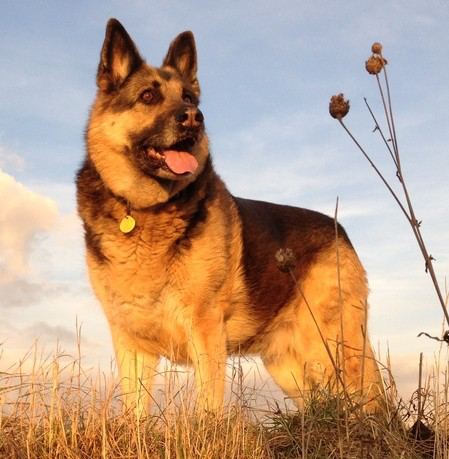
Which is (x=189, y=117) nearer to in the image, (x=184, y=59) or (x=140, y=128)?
(x=140, y=128)

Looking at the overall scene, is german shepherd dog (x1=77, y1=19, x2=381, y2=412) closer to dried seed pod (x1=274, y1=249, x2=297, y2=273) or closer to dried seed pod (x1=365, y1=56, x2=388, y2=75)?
dried seed pod (x1=274, y1=249, x2=297, y2=273)

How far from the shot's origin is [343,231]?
773 cm

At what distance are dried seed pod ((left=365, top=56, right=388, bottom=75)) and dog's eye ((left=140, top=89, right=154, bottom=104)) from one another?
325 centimetres

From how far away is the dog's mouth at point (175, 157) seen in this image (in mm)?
5855

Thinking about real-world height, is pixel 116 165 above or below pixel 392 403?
above

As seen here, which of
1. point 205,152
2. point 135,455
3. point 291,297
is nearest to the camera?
point 135,455

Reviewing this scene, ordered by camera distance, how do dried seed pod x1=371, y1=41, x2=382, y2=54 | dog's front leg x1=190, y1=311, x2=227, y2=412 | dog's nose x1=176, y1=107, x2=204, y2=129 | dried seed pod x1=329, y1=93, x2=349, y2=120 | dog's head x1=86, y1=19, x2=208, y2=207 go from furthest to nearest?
1. dog's head x1=86, y1=19, x2=208, y2=207
2. dog's nose x1=176, y1=107, x2=204, y2=129
3. dog's front leg x1=190, y1=311, x2=227, y2=412
4. dried seed pod x1=371, y1=41, x2=382, y2=54
5. dried seed pod x1=329, y1=93, x2=349, y2=120

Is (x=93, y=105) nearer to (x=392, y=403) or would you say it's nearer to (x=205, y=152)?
(x=205, y=152)

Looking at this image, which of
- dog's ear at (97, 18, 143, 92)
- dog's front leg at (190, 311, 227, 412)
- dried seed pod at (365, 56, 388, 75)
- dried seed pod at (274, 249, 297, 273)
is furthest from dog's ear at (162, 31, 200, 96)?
dried seed pod at (274, 249, 297, 273)

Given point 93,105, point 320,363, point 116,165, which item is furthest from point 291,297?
point 93,105

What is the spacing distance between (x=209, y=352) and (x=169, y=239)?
3.35ft

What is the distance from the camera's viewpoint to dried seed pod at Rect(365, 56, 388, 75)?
3038 millimetres

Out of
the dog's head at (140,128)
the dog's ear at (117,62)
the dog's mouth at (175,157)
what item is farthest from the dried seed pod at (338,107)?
the dog's ear at (117,62)

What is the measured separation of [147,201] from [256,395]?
6.42ft
